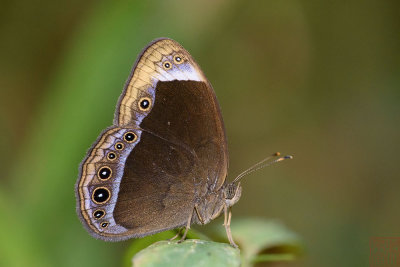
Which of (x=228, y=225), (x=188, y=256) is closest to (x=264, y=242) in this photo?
(x=228, y=225)

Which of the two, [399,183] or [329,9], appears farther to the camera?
[329,9]

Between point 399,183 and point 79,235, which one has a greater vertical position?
point 399,183

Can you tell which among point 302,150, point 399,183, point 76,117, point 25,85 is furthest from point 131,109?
point 399,183

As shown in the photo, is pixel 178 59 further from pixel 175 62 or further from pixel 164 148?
pixel 164 148

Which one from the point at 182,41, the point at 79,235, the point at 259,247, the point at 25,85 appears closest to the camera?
the point at 259,247

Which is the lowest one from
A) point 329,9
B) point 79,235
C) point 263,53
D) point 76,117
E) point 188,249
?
point 79,235

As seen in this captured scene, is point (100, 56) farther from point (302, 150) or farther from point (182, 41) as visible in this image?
point (302, 150)

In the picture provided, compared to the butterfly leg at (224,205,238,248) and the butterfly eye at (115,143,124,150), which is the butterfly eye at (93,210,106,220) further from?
the butterfly leg at (224,205,238,248)
